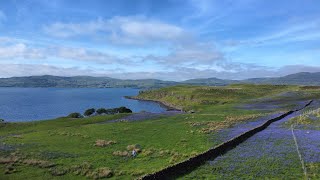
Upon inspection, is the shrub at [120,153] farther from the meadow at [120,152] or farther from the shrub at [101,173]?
the shrub at [101,173]

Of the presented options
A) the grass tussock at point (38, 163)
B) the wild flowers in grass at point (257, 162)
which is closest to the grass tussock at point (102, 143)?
the grass tussock at point (38, 163)

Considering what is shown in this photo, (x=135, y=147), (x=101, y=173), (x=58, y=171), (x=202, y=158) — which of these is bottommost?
(x=58, y=171)

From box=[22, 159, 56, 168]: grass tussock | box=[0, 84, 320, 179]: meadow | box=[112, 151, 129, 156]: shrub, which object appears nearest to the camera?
box=[0, 84, 320, 179]: meadow

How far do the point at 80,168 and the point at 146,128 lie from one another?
27700 millimetres

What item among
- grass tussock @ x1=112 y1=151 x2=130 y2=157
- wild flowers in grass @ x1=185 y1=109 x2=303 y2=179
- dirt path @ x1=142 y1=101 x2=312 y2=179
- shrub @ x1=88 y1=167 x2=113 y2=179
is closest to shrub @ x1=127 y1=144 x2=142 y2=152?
grass tussock @ x1=112 y1=151 x2=130 y2=157

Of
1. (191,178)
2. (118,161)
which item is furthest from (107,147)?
(191,178)

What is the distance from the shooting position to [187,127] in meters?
63.5

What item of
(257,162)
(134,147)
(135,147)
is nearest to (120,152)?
(134,147)

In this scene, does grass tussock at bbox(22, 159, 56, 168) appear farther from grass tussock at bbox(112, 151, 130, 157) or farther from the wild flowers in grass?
the wild flowers in grass

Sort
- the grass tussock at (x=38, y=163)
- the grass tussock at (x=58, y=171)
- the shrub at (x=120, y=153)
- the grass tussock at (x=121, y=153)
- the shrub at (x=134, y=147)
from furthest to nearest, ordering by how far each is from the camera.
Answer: the shrub at (x=134, y=147), the shrub at (x=120, y=153), the grass tussock at (x=121, y=153), the grass tussock at (x=38, y=163), the grass tussock at (x=58, y=171)

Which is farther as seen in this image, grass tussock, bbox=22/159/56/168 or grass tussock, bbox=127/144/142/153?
grass tussock, bbox=127/144/142/153

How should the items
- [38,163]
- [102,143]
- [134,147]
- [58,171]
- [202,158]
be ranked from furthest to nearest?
[102,143]
[134,147]
[38,163]
[58,171]
[202,158]

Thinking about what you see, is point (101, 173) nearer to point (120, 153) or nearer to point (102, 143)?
point (120, 153)

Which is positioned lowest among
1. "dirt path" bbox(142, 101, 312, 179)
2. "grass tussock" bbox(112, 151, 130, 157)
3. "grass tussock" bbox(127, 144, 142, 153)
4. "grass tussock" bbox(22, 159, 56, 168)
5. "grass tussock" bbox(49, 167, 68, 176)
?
"grass tussock" bbox(49, 167, 68, 176)
